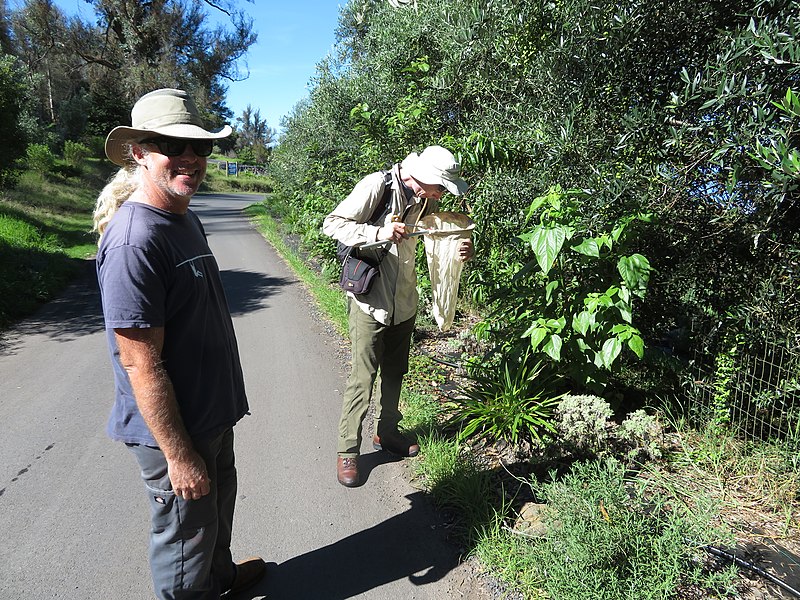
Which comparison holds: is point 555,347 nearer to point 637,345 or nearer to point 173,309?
point 637,345

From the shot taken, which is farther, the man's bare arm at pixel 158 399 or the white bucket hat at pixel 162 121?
the white bucket hat at pixel 162 121

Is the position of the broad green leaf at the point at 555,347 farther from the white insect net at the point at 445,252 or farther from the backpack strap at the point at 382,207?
the backpack strap at the point at 382,207

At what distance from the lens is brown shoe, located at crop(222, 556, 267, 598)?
9.01 ft

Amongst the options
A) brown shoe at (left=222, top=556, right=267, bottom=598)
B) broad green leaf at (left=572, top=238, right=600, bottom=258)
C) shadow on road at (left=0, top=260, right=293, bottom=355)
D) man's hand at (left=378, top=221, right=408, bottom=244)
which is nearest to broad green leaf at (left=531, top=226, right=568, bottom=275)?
broad green leaf at (left=572, top=238, right=600, bottom=258)

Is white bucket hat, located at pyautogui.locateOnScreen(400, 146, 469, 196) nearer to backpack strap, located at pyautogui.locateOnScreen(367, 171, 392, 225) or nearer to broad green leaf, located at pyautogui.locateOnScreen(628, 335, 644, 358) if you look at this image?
backpack strap, located at pyautogui.locateOnScreen(367, 171, 392, 225)

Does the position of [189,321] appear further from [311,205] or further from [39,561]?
[311,205]

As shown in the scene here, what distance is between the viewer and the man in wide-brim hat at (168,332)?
1899 mm

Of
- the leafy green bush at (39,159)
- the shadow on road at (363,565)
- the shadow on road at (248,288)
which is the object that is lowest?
the shadow on road at (363,565)

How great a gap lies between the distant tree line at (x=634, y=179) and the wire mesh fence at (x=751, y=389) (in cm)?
12

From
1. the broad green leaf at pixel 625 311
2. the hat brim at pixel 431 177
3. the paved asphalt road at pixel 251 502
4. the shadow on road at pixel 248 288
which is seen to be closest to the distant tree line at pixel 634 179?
the broad green leaf at pixel 625 311

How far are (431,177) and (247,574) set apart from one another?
2421 millimetres

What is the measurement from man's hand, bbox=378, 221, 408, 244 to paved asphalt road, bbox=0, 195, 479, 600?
1.71m

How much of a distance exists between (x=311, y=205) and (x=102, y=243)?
8.08m

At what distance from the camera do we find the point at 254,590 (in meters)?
2.81
